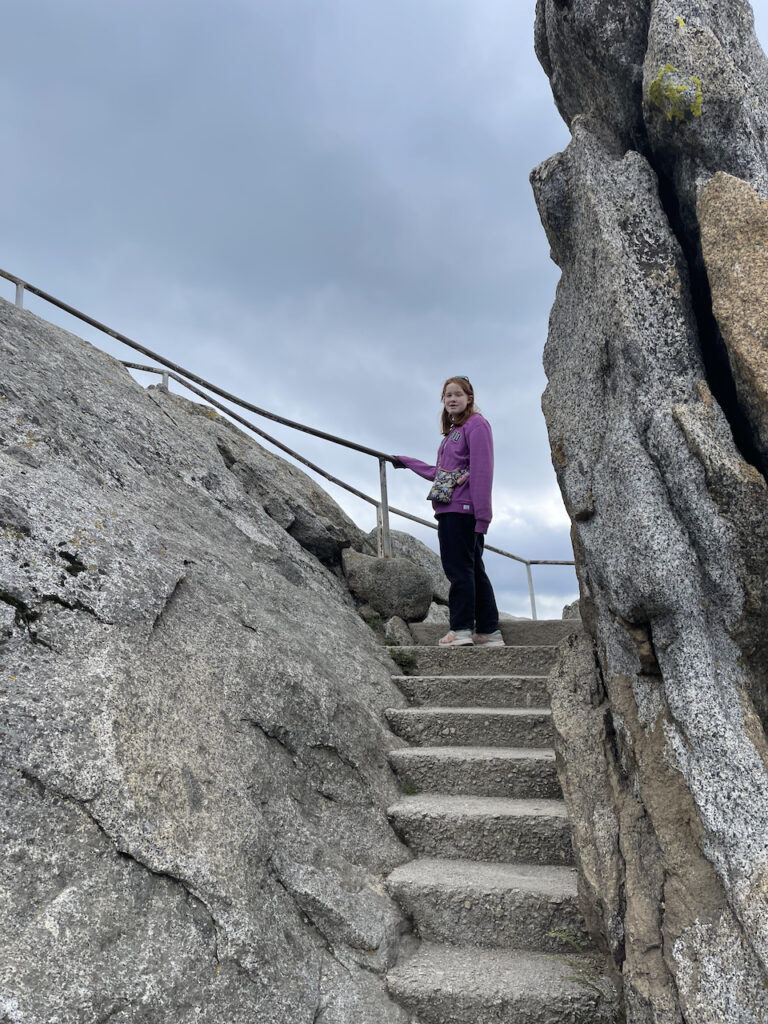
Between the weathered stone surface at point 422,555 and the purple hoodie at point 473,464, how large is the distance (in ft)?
9.68

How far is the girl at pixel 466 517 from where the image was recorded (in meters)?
6.17

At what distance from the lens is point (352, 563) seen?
7.22 meters

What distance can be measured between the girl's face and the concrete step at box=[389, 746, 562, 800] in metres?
3.03

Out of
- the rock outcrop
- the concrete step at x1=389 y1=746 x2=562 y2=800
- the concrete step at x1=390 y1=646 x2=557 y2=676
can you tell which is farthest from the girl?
the rock outcrop

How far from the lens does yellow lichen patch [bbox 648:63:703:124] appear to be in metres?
3.57

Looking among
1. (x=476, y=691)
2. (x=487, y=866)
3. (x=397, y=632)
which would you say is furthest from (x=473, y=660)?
(x=487, y=866)

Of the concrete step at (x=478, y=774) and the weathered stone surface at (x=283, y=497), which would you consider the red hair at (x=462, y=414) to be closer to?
the weathered stone surface at (x=283, y=497)

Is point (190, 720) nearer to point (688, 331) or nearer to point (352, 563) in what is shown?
point (688, 331)

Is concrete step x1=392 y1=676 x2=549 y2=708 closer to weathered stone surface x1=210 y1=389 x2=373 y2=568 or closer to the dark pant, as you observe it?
the dark pant

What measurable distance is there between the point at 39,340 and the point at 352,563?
11.1ft

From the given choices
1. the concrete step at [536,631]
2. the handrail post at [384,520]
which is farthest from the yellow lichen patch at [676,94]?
the handrail post at [384,520]

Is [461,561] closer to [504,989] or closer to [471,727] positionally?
[471,727]

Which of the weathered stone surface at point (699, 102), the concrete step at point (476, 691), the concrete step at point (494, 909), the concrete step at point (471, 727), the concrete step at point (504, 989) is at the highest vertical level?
the weathered stone surface at point (699, 102)

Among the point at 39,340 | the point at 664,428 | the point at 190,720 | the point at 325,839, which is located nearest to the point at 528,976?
the point at 325,839
